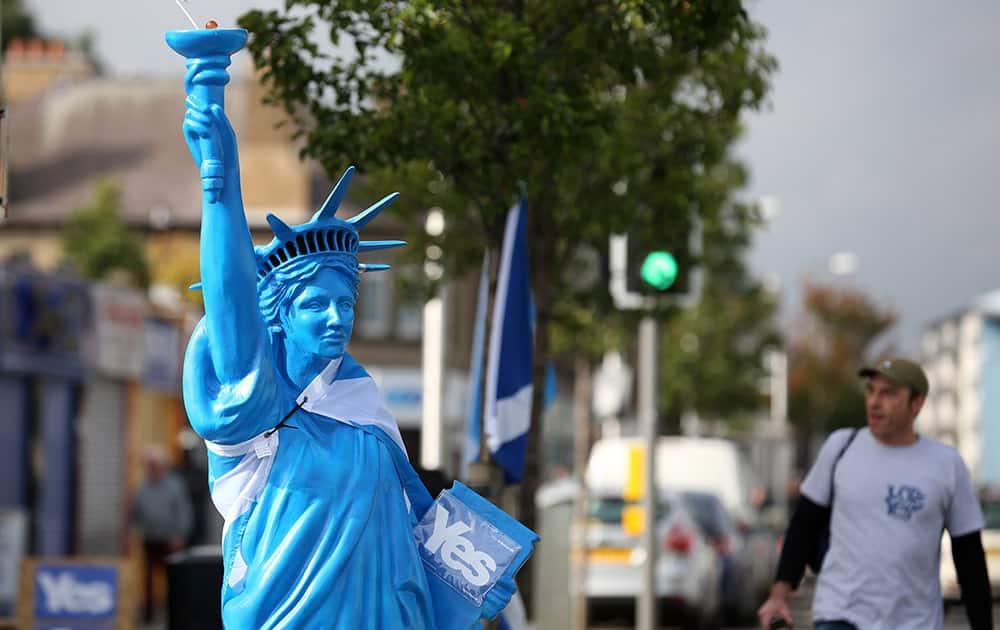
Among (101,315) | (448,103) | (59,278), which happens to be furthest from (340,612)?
(101,315)

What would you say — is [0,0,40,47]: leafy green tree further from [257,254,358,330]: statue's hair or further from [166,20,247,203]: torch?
[166,20,247,203]: torch

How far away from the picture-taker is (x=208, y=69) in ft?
15.4

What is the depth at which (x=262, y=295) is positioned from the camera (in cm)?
508

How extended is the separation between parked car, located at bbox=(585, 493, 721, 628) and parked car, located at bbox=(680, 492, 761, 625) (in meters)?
0.86

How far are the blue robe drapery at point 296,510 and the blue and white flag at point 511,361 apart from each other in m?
4.96

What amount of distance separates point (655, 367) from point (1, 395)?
874 cm

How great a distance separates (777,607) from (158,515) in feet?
42.2

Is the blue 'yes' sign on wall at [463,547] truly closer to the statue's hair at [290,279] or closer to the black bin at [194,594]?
the statue's hair at [290,279]

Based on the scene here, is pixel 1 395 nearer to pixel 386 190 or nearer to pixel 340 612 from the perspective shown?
Answer: pixel 386 190

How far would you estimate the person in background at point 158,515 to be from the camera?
19.5 m

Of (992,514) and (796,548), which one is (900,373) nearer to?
(796,548)

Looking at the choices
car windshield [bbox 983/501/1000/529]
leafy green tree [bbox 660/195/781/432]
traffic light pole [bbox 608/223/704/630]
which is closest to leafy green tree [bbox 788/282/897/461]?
leafy green tree [bbox 660/195/781/432]

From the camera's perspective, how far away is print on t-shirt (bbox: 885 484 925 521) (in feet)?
23.7

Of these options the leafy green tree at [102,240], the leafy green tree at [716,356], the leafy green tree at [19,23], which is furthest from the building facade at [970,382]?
A: the leafy green tree at [102,240]
